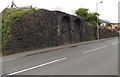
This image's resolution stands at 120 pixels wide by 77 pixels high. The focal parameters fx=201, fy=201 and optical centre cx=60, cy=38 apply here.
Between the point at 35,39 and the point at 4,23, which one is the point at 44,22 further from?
the point at 4,23

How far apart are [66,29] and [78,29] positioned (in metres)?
4.97

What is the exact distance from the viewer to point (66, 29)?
2709cm

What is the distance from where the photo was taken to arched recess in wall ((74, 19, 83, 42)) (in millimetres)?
30325

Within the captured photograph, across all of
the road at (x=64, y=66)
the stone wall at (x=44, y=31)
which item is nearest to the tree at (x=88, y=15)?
the stone wall at (x=44, y=31)

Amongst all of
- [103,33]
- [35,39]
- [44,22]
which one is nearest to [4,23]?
[35,39]

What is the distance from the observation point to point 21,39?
57.7 ft

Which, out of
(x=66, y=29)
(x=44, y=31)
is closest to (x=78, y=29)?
(x=66, y=29)

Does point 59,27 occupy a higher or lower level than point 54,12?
lower

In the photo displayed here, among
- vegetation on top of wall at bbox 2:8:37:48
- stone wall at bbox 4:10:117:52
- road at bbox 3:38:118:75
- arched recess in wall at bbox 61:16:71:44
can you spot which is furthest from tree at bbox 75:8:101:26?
road at bbox 3:38:118:75

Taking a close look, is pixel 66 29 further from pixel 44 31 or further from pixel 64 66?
pixel 64 66

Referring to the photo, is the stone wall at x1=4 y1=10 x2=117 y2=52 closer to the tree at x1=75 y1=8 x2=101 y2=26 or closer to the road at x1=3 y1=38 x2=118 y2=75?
the road at x1=3 y1=38 x2=118 y2=75

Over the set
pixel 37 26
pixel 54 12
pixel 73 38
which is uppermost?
pixel 54 12

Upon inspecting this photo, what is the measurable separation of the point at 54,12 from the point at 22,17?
630 centimetres

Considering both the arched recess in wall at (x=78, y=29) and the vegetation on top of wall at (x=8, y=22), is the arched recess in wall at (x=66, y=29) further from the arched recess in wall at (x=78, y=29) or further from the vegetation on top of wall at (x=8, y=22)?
the vegetation on top of wall at (x=8, y=22)
